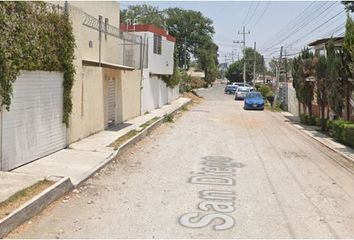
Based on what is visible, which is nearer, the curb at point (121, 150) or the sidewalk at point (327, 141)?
the curb at point (121, 150)

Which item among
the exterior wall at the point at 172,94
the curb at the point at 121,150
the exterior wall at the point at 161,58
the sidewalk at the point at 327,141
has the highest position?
the exterior wall at the point at 161,58

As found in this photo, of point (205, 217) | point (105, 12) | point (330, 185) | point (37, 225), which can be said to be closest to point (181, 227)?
point (205, 217)

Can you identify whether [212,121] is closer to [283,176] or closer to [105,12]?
[105,12]

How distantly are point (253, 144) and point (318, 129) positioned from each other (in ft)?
26.5

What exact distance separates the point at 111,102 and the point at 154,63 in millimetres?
12415

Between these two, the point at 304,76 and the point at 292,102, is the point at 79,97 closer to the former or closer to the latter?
the point at 304,76

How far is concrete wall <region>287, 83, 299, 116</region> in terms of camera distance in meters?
35.2

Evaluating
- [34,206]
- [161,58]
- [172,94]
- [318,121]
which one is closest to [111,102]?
[318,121]

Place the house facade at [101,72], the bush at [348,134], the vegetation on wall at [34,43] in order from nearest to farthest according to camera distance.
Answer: the vegetation on wall at [34,43] < the house facade at [101,72] < the bush at [348,134]

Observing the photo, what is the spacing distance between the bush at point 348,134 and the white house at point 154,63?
1312 centimetres

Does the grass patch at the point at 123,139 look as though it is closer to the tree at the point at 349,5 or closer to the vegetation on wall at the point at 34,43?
the vegetation on wall at the point at 34,43

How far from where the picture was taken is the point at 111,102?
2127 centimetres

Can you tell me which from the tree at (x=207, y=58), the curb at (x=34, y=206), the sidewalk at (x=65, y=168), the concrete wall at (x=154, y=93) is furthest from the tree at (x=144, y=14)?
the curb at (x=34, y=206)

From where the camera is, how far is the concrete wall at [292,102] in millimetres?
35219
